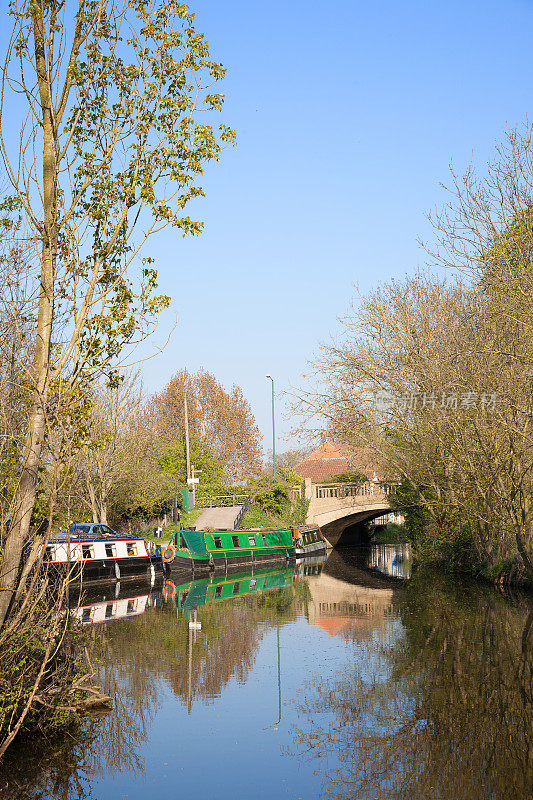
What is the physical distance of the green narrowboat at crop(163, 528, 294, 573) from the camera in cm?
2983

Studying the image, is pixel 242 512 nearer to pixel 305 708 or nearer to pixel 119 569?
pixel 119 569

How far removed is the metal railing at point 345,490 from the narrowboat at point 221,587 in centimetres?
1014

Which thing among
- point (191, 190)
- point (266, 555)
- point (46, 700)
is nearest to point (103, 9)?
point (191, 190)

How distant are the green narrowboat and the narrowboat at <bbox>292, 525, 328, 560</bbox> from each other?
71cm

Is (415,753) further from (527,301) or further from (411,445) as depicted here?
(411,445)

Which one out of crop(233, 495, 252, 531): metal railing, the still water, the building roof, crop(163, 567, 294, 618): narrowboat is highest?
the building roof

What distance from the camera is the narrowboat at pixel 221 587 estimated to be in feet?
73.5

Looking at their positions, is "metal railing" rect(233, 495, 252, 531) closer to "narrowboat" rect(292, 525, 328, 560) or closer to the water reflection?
"narrowboat" rect(292, 525, 328, 560)

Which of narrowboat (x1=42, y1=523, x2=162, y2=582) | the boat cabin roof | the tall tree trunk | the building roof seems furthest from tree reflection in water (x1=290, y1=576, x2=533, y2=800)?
the building roof

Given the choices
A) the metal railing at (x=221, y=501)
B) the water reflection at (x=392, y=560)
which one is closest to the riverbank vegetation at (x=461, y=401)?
the water reflection at (x=392, y=560)

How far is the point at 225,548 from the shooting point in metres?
32.3

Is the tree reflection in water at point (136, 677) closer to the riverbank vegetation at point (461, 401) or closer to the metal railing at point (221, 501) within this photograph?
the riverbank vegetation at point (461, 401)

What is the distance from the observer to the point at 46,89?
867cm

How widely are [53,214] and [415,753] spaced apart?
6.87 meters
